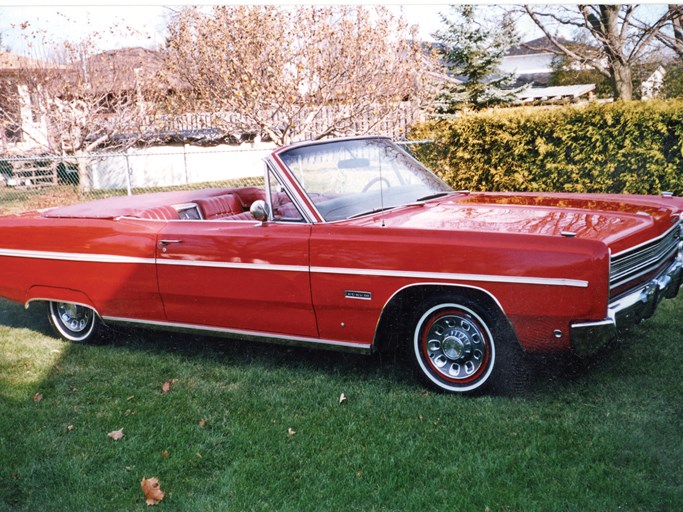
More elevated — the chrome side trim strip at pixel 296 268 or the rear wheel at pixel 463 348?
the chrome side trim strip at pixel 296 268

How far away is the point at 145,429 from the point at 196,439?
1.15ft

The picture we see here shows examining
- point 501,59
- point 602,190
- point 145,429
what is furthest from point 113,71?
point 145,429

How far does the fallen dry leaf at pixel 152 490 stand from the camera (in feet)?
10.4

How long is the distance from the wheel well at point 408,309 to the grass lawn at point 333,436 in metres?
0.32

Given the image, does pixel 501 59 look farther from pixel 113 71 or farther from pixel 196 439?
pixel 196 439

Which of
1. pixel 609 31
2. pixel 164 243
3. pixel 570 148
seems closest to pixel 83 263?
pixel 164 243

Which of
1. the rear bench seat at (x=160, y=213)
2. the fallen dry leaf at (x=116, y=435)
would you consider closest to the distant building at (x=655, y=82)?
the rear bench seat at (x=160, y=213)

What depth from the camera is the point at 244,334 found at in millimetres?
4652

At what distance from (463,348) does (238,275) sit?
59.9 inches

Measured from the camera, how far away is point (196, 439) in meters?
3.78

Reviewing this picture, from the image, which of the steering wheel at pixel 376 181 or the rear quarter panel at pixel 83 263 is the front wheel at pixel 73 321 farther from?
the steering wheel at pixel 376 181

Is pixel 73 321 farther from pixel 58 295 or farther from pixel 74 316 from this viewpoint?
pixel 58 295

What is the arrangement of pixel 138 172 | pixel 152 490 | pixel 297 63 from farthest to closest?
pixel 138 172
pixel 297 63
pixel 152 490

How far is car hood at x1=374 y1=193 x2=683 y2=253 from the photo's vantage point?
3914 millimetres
